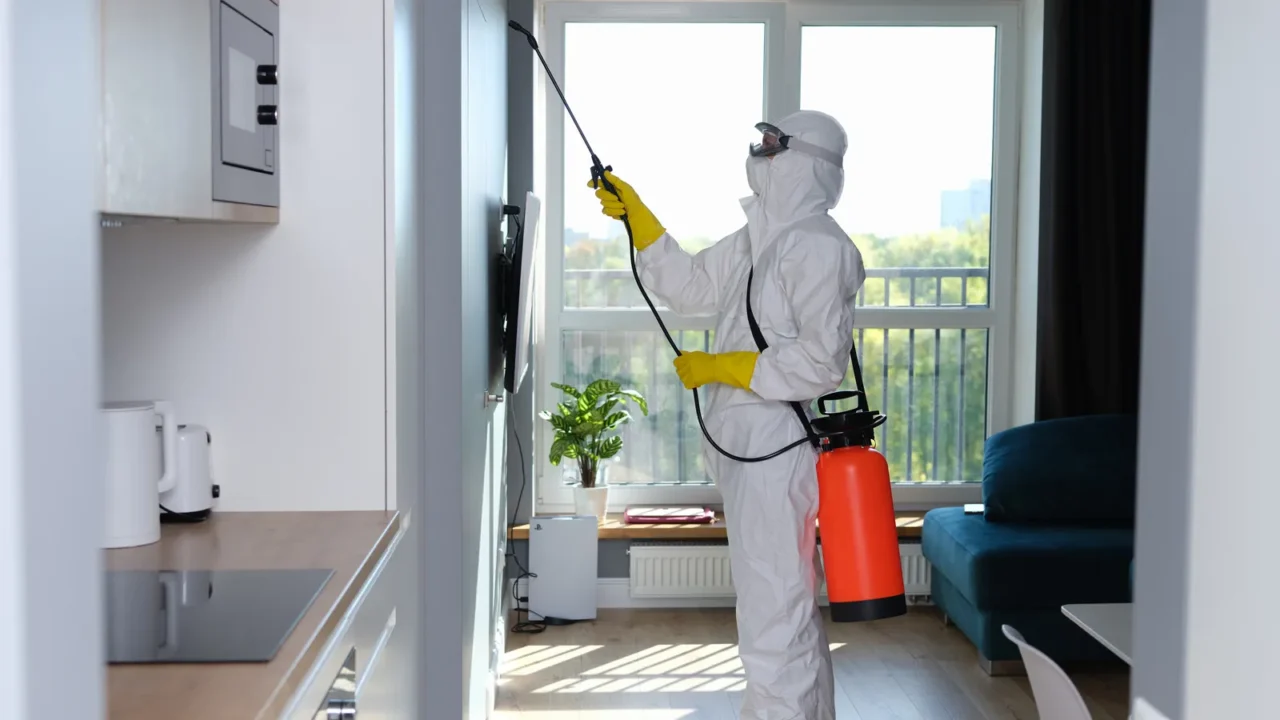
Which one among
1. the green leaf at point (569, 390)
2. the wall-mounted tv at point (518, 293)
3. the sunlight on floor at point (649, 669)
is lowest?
the sunlight on floor at point (649, 669)

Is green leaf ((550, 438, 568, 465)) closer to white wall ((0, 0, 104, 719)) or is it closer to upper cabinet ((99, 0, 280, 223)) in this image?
upper cabinet ((99, 0, 280, 223))

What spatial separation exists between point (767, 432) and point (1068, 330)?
1.82 metres

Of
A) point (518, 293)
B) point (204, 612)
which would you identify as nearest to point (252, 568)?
point (204, 612)

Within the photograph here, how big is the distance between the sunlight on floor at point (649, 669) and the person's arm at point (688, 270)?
1270mm

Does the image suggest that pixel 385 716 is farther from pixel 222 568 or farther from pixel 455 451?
pixel 455 451

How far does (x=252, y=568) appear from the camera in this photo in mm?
1649

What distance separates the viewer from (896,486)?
488 centimetres

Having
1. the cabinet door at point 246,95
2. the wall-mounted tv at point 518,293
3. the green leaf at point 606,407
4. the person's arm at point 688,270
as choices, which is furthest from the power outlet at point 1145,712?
the green leaf at point 606,407

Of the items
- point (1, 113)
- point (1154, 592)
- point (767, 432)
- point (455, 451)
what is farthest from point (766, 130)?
point (1, 113)

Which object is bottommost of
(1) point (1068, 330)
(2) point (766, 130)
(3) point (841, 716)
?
(3) point (841, 716)

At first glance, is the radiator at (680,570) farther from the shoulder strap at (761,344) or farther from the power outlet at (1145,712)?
the power outlet at (1145,712)

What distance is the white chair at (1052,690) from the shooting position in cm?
191

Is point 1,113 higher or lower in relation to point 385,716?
higher

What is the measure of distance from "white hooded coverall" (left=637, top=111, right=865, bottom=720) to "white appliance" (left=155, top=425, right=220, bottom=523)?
1667mm
